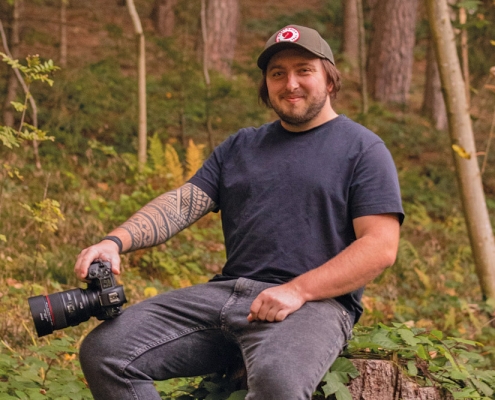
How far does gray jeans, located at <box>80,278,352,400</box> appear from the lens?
254 centimetres

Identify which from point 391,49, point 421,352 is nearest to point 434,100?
point 391,49

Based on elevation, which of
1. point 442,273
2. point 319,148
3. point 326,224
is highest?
point 319,148

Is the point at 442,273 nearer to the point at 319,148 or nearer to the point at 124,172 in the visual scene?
the point at 124,172

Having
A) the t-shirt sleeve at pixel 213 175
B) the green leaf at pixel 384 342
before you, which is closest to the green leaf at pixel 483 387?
the green leaf at pixel 384 342

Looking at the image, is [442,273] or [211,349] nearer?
[211,349]

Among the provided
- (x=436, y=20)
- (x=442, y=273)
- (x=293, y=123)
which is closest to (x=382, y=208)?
(x=293, y=123)

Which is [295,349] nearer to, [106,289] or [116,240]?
[106,289]

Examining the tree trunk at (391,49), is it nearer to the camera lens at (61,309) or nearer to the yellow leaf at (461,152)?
the yellow leaf at (461,152)

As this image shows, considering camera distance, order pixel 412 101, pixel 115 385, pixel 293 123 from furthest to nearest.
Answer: pixel 412 101 < pixel 293 123 < pixel 115 385

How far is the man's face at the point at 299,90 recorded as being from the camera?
325cm

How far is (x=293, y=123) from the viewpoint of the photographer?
10.8ft

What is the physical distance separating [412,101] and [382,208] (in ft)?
40.9

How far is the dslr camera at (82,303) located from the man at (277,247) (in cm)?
7

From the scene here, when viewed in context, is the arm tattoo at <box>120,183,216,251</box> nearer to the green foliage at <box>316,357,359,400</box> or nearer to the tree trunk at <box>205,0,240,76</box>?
the green foliage at <box>316,357,359,400</box>
